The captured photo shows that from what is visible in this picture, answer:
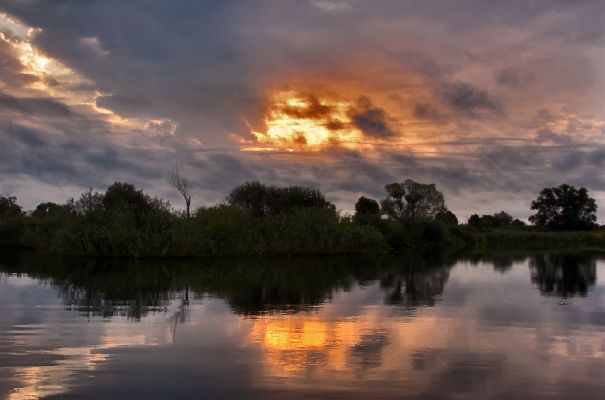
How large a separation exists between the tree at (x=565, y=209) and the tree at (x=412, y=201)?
41702 millimetres

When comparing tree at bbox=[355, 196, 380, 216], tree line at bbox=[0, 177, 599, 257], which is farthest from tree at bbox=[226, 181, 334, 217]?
tree at bbox=[355, 196, 380, 216]

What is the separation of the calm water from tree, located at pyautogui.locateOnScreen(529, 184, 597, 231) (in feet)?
351

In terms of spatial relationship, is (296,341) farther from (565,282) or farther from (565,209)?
(565,209)

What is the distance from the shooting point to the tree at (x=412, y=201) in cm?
8419

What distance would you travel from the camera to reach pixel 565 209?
122188 millimetres

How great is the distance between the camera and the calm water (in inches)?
322

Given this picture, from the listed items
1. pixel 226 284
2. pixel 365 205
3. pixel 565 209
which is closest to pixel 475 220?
pixel 565 209

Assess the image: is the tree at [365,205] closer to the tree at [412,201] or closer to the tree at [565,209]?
the tree at [412,201]

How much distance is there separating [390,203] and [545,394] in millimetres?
78422

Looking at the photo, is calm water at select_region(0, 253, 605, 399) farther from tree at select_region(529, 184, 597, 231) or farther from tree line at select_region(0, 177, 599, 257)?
tree at select_region(529, 184, 597, 231)

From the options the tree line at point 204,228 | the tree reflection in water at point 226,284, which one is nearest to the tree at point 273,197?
the tree line at point 204,228

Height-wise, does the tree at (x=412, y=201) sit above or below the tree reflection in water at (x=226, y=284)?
above

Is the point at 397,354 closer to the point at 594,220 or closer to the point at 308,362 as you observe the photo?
the point at 308,362

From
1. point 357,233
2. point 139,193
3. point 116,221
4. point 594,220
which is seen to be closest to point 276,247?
point 357,233
